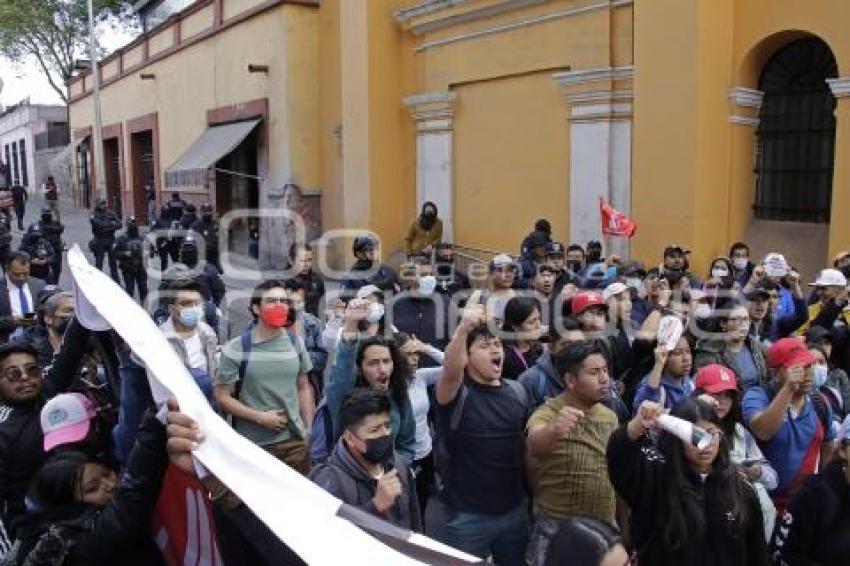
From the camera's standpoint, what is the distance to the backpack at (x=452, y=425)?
3.71 m

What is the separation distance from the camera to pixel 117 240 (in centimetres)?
1359

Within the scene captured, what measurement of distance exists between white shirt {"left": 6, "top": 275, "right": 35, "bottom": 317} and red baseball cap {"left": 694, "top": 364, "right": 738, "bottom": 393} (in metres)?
5.73

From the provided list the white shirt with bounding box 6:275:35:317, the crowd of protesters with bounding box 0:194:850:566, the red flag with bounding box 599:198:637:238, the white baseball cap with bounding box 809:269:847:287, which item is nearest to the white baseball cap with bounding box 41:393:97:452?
the crowd of protesters with bounding box 0:194:850:566

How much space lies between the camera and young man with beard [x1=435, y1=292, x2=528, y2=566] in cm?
370

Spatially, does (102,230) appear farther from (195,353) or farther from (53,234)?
(195,353)

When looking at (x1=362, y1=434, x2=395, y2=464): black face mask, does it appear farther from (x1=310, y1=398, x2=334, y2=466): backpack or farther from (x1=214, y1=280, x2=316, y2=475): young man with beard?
(x1=214, y1=280, x2=316, y2=475): young man with beard

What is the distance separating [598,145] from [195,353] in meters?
7.58

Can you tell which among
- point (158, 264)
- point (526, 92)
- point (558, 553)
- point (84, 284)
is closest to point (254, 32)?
point (158, 264)

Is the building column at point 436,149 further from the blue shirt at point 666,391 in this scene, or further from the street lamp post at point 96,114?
the street lamp post at point 96,114

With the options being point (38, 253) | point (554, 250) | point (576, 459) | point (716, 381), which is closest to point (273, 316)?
point (576, 459)

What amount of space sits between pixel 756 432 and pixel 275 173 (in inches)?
596

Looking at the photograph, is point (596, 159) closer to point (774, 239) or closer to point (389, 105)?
point (774, 239)

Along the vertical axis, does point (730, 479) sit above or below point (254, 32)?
below

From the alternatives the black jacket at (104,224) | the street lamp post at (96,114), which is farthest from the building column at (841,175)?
the street lamp post at (96,114)
